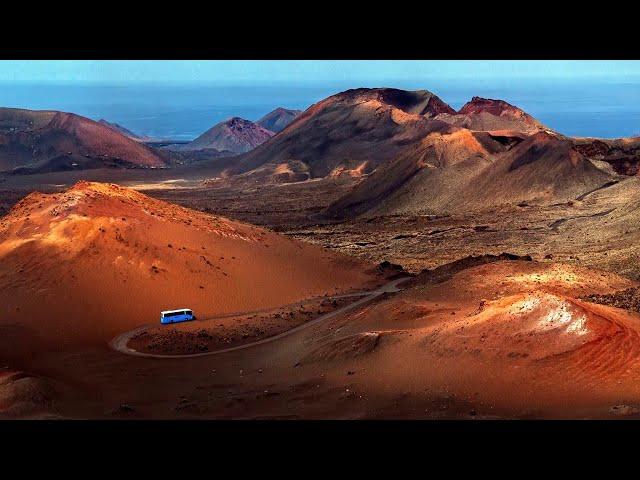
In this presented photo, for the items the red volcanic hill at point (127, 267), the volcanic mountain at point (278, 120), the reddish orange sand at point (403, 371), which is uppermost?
the volcanic mountain at point (278, 120)

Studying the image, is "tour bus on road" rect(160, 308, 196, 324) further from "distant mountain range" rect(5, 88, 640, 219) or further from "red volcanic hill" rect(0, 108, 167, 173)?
"red volcanic hill" rect(0, 108, 167, 173)

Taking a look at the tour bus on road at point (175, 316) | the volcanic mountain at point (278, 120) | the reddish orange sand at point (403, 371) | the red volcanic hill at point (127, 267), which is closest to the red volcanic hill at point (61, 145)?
the volcanic mountain at point (278, 120)

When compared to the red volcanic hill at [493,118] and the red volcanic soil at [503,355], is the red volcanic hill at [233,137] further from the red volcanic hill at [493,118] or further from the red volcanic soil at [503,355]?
the red volcanic soil at [503,355]

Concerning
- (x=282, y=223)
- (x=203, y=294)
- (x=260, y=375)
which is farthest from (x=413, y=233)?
(x=260, y=375)

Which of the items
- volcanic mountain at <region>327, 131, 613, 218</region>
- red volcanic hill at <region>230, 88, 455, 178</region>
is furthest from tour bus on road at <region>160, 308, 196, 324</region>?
red volcanic hill at <region>230, 88, 455, 178</region>

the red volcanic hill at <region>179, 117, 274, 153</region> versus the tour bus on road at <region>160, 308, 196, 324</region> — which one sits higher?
the red volcanic hill at <region>179, 117, 274, 153</region>

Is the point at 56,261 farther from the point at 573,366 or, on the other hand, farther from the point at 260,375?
the point at 573,366

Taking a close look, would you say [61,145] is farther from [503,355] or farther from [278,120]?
[503,355]
